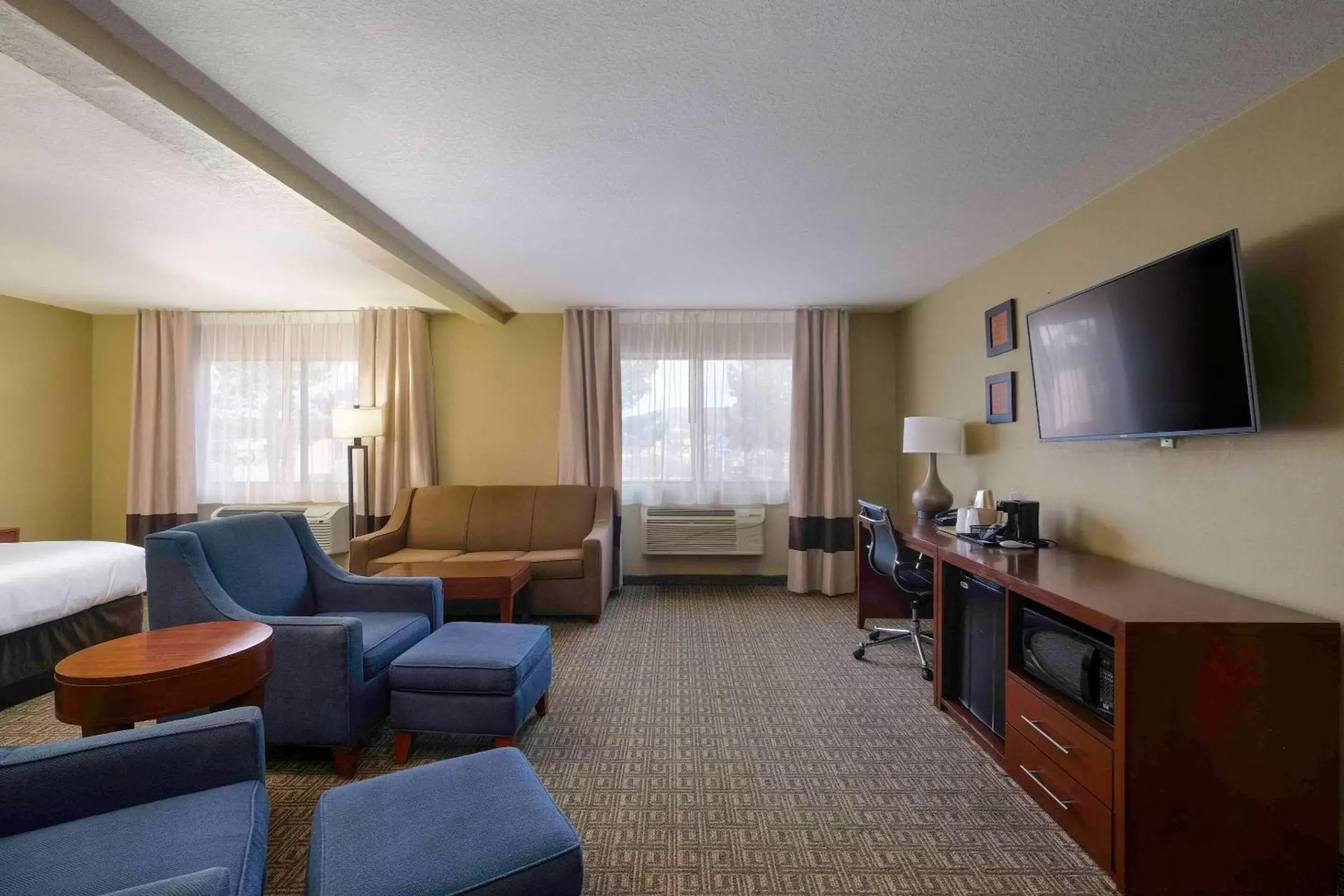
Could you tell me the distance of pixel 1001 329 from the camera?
3.37 meters

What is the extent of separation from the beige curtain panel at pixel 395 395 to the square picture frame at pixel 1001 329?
425 cm

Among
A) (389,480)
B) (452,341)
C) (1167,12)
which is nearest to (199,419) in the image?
(389,480)

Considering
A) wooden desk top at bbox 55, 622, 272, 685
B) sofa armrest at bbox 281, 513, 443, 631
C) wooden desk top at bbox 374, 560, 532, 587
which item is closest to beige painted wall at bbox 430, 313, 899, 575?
wooden desk top at bbox 374, 560, 532, 587

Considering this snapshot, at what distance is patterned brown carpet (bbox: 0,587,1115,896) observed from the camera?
1686 mm

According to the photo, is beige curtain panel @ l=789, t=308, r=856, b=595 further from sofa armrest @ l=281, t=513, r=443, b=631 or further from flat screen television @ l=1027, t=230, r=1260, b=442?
sofa armrest @ l=281, t=513, r=443, b=631

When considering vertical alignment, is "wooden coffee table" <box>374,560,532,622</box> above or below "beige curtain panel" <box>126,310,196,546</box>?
below

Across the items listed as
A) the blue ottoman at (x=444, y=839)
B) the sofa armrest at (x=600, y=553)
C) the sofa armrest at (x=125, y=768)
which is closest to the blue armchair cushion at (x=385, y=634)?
the sofa armrest at (x=125, y=768)

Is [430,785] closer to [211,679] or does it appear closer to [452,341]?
[211,679]

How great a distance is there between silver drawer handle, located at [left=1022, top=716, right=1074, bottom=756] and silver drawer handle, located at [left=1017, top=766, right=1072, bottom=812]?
0.49 feet

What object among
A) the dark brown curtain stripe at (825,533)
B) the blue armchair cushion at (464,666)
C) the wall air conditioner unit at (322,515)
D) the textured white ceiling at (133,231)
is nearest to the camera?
the textured white ceiling at (133,231)

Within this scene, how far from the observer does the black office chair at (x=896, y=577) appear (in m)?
3.18

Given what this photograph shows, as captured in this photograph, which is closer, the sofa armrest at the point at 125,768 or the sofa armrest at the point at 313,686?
the sofa armrest at the point at 125,768

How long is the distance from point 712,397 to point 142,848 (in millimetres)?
4238

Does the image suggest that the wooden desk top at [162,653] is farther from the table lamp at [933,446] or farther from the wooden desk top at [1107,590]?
the table lamp at [933,446]
